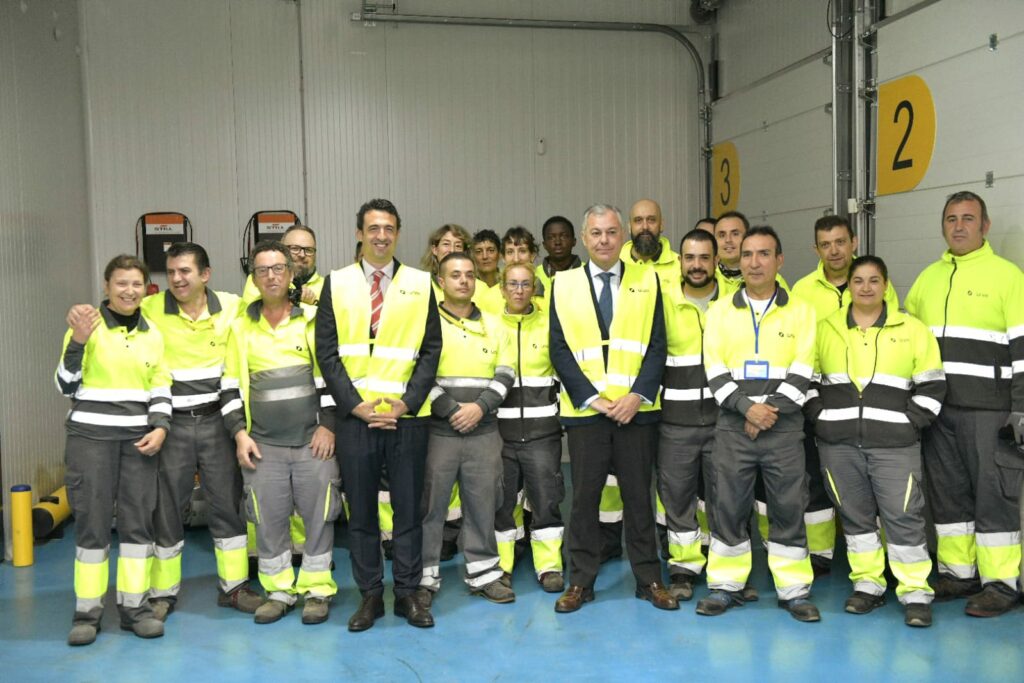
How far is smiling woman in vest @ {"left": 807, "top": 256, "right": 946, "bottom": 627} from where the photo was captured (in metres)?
4.68

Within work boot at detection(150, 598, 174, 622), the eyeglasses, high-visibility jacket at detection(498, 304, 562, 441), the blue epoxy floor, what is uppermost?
the eyeglasses

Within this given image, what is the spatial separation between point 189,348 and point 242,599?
1.35 meters

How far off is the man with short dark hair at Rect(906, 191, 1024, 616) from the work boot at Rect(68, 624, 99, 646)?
426cm

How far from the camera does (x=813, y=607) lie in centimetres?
466

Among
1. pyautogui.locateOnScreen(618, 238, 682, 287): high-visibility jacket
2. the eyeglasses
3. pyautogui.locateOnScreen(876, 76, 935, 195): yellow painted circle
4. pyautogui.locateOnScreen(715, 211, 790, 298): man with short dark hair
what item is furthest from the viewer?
pyautogui.locateOnScreen(876, 76, 935, 195): yellow painted circle

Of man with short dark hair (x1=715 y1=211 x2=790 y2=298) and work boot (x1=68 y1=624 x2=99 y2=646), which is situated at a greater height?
man with short dark hair (x1=715 y1=211 x2=790 y2=298)

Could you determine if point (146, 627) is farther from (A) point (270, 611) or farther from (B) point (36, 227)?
(B) point (36, 227)

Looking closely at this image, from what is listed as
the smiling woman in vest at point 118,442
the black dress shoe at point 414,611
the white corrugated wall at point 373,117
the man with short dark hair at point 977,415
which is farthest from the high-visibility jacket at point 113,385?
the white corrugated wall at point 373,117

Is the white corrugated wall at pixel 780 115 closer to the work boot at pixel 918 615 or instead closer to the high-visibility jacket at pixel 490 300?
the high-visibility jacket at pixel 490 300

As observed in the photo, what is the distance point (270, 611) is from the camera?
15.6ft

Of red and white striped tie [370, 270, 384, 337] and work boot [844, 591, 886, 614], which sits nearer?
red and white striped tie [370, 270, 384, 337]

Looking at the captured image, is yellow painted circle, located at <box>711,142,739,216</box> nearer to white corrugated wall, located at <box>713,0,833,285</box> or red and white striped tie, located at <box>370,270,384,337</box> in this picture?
white corrugated wall, located at <box>713,0,833,285</box>

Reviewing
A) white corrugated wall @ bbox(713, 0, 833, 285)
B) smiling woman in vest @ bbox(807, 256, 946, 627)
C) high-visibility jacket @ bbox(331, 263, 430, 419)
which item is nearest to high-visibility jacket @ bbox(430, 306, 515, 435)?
high-visibility jacket @ bbox(331, 263, 430, 419)

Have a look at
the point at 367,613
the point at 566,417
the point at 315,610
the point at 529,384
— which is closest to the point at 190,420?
the point at 315,610
